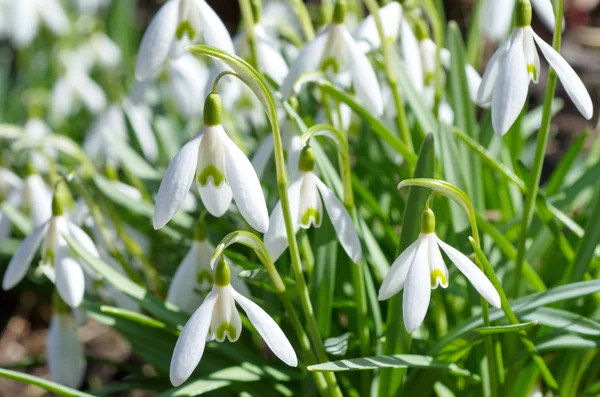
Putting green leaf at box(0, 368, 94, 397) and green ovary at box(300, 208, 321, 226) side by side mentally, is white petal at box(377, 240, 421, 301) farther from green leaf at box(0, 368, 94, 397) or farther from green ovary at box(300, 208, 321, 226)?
green leaf at box(0, 368, 94, 397)

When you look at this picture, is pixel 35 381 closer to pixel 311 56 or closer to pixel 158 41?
pixel 158 41

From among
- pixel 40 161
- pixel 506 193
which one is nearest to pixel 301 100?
pixel 506 193

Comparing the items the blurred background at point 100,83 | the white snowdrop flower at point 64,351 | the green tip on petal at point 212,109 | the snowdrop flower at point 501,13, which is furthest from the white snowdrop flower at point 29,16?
the green tip on petal at point 212,109

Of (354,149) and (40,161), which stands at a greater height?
(354,149)

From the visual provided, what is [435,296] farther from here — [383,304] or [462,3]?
[462,3]

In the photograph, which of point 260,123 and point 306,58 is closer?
point 306,58

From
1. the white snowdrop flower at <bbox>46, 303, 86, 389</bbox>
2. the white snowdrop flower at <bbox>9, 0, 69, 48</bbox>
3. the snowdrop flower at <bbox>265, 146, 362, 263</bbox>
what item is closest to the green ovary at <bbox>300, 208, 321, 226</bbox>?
the snowdrop flower at <bbox>265, 146, 362, 263</bbox>
